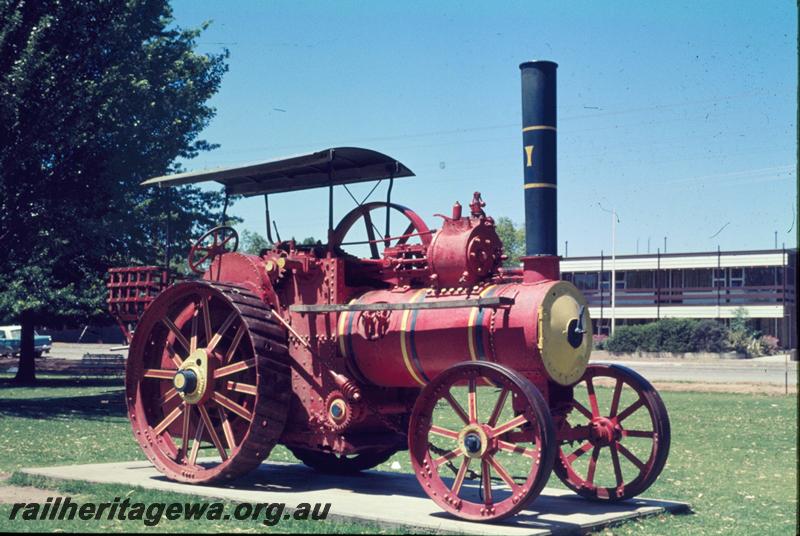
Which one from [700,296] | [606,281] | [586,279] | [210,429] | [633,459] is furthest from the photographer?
[586,279]

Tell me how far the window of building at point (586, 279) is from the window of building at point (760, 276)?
9.44 m

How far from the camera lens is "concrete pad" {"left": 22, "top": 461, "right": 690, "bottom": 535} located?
831 centimetres

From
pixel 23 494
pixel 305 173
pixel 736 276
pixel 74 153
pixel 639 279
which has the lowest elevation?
pixel 23 494

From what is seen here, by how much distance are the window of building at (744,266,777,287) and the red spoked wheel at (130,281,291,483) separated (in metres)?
51.9

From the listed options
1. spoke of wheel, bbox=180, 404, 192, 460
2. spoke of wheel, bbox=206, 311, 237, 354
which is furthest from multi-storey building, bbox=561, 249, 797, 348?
spoke of wheel, bbox=206, 311, 237, 354

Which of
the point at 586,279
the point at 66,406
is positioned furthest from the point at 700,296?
the point at 66,406

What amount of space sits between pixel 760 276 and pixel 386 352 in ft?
176

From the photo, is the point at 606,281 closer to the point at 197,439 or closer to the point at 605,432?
the point at 197,439

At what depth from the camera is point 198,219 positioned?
93.6ft

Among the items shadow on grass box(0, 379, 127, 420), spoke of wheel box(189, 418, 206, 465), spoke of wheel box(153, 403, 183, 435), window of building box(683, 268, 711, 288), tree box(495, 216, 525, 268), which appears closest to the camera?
spoke of wheel box(189, 418, 206, 465)

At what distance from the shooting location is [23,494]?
1018 cm

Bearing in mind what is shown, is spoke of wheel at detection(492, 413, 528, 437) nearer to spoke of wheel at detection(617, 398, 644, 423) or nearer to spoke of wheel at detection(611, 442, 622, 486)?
spoke of wheel at detection(611, 442, 622, 486)

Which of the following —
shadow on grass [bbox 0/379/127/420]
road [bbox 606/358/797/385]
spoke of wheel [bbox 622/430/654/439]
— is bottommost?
road [bbox 606/358/797/385]

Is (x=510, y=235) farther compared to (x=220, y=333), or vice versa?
(x=510, y=235)
